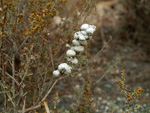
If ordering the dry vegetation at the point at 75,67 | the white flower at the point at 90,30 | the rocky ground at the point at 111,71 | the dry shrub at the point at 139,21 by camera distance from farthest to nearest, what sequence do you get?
the dry shrub at the point at 139,21 → the rocky ground at the point at 111,71 → the dry vegetation at the point at 75,67 → the white flower at the point at 90,30

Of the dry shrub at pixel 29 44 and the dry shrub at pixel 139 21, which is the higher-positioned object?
the dry shrub at pixel 139 21

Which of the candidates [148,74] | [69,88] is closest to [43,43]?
[69,88]

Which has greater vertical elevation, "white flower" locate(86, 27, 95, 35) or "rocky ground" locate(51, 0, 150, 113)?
"rocky ground" locate(51, 0, 150, 113)

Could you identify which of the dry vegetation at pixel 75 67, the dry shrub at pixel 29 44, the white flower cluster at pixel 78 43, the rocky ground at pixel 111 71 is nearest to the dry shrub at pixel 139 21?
the dry vegetation at pixel 75 67

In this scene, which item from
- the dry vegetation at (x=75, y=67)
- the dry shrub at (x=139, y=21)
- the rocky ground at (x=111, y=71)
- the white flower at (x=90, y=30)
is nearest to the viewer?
the white flower at (x=90, y=30)

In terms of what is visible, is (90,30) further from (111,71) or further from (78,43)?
(111,71)

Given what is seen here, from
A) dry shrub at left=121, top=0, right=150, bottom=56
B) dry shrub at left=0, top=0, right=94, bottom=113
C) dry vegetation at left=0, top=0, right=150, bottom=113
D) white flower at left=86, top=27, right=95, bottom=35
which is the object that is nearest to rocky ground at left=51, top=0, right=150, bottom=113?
dry vegetation at left=0, top=0, right=150, bottom=113

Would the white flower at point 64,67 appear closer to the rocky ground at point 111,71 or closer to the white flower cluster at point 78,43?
the white flower cluster at point 78,43

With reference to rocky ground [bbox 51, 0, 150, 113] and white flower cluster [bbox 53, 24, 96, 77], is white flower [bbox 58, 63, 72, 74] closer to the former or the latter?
white flower cluster [bbox 53, 24, 96, 77]

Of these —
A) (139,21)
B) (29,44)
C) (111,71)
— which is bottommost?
(29,44)

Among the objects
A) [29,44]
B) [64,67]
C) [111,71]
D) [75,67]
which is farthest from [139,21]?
[64,67]

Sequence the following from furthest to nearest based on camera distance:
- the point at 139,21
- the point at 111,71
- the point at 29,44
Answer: the point at 139,21
the point at 111,71
the point at 29,44

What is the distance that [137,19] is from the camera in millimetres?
3682

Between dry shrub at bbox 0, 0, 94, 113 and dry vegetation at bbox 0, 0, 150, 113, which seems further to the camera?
dry vegetation at bbox 0, 0, 150, 113
